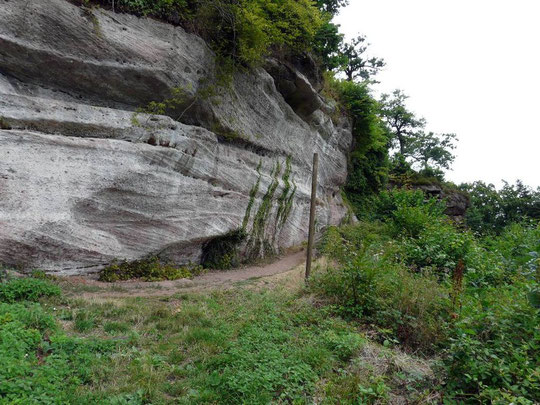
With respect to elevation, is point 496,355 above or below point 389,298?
above

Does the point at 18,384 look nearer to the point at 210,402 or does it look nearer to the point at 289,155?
the point at 210,402

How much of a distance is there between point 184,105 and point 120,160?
313 cm

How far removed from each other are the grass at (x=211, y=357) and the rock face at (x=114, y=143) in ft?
8.12

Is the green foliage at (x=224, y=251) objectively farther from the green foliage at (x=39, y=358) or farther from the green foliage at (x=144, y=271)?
the green foliage at (x=39, y=358)

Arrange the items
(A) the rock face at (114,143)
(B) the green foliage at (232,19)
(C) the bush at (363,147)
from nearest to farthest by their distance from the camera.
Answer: (A) the rock face at (114,143), (B) the green foliage at (232,19), (C) the bush at (363,147)

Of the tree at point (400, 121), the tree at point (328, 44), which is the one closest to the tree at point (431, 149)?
the tree at point (400, 121)

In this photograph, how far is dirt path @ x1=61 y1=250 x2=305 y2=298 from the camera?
6.88 m

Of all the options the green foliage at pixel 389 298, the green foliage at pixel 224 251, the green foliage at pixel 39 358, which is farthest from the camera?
the green foliage at pixel 224 251

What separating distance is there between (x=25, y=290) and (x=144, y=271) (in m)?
3.40

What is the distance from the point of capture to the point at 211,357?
429 cm

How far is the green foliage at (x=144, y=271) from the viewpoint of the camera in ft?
26.7

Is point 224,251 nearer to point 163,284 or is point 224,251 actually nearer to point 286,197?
point 163,284

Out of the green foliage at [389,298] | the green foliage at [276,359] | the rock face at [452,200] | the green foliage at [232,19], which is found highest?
the green foliage at [232,19]

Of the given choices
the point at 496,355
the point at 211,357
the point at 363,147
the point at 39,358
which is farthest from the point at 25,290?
the point at 363,147
